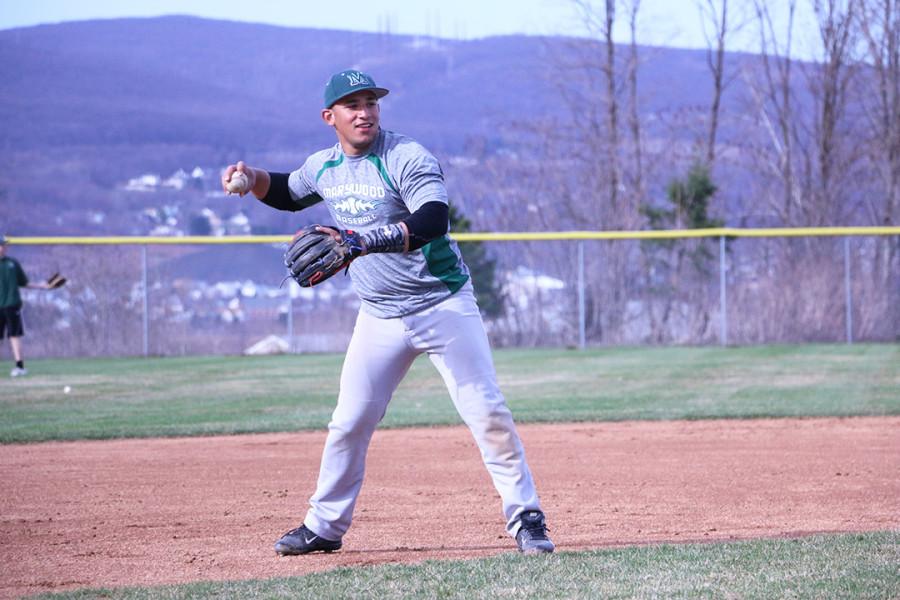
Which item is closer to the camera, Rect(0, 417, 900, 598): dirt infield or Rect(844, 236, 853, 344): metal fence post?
Rect(0, 417, 900, 598): dirt infield

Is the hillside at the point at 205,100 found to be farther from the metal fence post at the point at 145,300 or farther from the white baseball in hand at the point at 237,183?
the white baseball in hand at the point at 237,183

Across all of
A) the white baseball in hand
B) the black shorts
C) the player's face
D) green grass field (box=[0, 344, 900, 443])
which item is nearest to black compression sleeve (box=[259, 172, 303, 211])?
the white baseball in hand

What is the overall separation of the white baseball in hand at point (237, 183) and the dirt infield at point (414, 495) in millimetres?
1669

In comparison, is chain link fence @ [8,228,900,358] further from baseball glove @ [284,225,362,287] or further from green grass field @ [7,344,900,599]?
baseball glove @ [284,225,362,287]

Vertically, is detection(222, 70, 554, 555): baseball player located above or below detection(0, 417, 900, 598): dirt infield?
above

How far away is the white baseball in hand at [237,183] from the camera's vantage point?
5.30 meters

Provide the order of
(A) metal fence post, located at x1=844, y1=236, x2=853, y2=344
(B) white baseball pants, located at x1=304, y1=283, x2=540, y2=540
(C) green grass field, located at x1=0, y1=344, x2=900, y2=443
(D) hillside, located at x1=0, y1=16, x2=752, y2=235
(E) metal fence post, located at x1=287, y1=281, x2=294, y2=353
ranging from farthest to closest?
1. (D) hillside, located at x1=0, y1=16, x2=752, y2=235
2. (E) metal fence post, located at x1=287, y1=281, x2=294, y2=353
3. (A) metal fence post, located at x1=844, y1=236, x2=853, y2=344
4. (C) green grass field, located at x1=0, y1=344, x2=900, y2=443
5. (B) white baseball pants, located at x1=304, y1=283, x2=540, y2=540

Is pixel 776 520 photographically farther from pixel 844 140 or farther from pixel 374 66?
pixel 374 66

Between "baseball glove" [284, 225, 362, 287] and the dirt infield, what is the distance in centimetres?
132

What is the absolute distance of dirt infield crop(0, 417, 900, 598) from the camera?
5.66m

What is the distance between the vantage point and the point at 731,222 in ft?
106

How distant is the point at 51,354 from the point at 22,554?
1671 centimetres

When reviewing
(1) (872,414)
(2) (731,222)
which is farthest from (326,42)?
(1) (872,414)

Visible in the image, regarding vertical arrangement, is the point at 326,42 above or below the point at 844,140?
above
